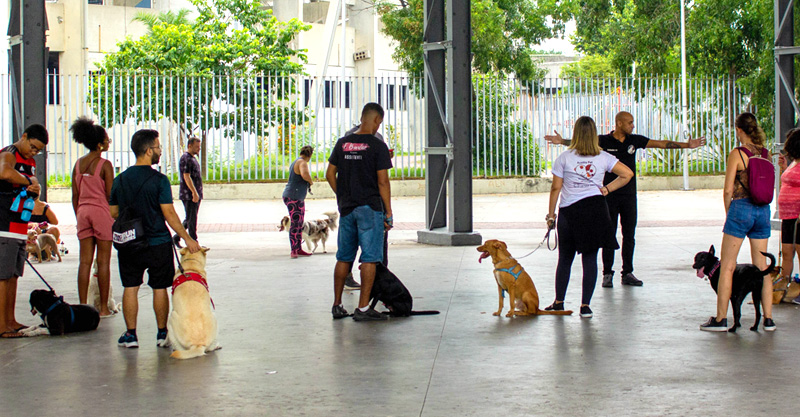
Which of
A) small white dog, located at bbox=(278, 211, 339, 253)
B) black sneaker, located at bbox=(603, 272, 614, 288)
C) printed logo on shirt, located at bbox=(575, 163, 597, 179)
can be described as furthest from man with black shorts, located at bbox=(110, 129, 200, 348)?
small white dog, located at bbox=(278, 211, 339, 253)

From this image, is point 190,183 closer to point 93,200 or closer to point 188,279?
point 93,200

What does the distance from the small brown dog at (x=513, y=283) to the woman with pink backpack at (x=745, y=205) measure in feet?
4.55

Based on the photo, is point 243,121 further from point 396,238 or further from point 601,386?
point 601,386

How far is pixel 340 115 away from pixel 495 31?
25.0ft

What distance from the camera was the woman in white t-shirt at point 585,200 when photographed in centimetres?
726

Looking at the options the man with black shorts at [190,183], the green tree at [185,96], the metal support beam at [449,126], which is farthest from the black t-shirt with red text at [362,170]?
the green tree at [185,96]

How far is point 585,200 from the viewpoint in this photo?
7281mm

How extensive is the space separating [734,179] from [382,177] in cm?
276

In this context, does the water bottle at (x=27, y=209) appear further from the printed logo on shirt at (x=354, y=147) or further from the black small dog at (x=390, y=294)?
the black small dog at (x=390, y=294)

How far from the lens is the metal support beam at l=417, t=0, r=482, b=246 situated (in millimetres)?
13328

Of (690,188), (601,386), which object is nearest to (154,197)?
(601,386)

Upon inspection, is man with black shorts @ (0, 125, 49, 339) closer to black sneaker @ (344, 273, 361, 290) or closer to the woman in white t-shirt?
black sneaker @ (344, 273, 361, 290)

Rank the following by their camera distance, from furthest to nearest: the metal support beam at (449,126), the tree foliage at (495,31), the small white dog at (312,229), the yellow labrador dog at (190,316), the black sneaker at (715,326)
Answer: the tree foliage at (495,31)
the metal support beam at (449,126)
the small white dog at (312,229)
the black sneaker at (715,326)
the yellow labrador dog at (190,316)

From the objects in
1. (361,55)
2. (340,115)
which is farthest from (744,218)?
(361,55)
